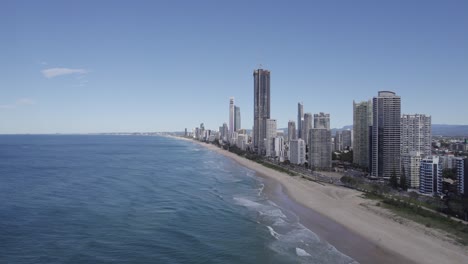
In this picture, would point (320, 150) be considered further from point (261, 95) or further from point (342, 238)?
point (261, 95)

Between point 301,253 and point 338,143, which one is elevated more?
point 338,143

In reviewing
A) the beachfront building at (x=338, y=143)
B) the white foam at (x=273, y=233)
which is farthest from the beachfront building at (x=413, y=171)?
the beachfront building at (x=338, y=143)

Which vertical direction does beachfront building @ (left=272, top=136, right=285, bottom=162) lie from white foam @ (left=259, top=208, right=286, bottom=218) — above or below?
above

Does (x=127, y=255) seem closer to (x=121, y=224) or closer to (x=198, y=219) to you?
(x=121, y=224)

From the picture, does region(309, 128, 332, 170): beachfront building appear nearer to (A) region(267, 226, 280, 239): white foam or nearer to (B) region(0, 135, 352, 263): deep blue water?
(B) region(0, 135, 352, 263): deep blue water

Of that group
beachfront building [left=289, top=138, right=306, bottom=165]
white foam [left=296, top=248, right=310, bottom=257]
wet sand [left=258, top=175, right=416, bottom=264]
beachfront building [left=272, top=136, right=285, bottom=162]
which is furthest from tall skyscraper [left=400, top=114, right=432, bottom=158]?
white foam [left=296, top=248, right=310, bottom=257]

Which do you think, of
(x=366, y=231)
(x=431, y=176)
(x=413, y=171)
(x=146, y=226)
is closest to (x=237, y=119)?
(x=413, y=171)

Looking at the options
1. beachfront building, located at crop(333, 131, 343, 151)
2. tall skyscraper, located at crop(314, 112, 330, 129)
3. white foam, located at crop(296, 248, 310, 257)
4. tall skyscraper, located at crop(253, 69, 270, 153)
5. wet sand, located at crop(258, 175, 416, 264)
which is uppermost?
tall skyscraper, located at crop(253, 69, 270, 153)
